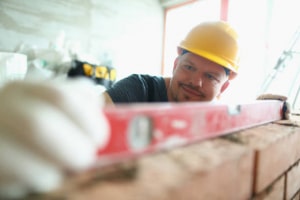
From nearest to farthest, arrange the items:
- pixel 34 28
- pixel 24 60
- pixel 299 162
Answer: pixel 299 162, pixel 24 60, pixel 34 28

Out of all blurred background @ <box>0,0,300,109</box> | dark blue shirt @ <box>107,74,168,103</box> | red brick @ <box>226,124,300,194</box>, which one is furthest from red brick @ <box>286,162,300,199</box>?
blurred background @ <box>0,0,300,109</box>

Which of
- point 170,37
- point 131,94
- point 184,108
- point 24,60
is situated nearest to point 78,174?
point 184,108

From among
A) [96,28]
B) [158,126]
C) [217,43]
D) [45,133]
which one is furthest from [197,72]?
[96,28]

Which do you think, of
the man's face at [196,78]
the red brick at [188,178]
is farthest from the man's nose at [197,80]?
the red brick at [188,178]

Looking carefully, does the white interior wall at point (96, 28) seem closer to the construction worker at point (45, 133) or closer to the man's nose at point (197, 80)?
the man's nose at point (197, 80)

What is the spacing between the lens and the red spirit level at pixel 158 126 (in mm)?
352

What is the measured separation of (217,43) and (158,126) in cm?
85

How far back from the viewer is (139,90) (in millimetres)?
1307

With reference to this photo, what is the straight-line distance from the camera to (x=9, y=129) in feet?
0.85

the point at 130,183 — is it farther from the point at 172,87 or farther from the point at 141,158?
the point at 172,87

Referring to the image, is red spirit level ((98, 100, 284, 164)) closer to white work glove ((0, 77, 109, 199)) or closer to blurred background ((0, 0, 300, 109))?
white work glove ((0, 77, 109, 199))

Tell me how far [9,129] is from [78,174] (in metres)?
0.10

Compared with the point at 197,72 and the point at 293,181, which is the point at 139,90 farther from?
the point at 293,181

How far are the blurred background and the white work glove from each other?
1905 millimetres
